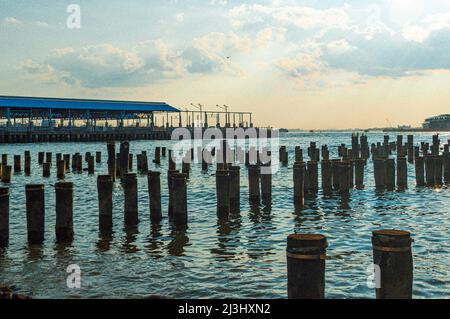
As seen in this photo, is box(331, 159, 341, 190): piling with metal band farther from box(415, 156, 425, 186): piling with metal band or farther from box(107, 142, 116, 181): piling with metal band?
box(107, 142, 116, 181): piling with metal band

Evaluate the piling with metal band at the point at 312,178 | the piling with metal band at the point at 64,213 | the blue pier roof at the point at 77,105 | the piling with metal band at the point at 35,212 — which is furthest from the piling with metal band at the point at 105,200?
the blue pier roof at the point at 77,105

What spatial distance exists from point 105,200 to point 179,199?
7.70ft

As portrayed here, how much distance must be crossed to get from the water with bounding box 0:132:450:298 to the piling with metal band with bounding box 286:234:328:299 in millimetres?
2725

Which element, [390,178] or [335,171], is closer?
[335,171]

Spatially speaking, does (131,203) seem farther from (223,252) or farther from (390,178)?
(390,178)

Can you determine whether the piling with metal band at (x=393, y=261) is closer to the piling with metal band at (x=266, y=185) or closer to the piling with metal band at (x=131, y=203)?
the piling with metal band at (x=131, y=203)

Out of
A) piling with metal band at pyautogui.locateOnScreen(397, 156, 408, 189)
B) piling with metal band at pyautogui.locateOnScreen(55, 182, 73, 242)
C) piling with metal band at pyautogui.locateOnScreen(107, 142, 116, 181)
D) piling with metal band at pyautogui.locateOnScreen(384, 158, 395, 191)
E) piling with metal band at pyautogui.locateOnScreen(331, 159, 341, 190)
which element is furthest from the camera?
piling with metal band at pyautogui.locateOnScreen(107, 142, 116, 181)

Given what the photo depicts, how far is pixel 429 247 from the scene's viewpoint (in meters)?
13.5

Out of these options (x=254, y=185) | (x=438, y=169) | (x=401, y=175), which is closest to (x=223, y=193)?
(x=254, y=185)

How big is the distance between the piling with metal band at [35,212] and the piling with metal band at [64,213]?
0.45m

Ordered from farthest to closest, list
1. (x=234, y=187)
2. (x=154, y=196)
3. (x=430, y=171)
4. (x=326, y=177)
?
(x=430, y=171)
(x=326, y=177)
(x=234, y=187)
(x=154, y=196)

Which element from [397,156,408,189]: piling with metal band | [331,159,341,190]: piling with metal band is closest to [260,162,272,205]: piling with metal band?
[331,159,341,190]: piling with metal band

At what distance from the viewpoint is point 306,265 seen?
22.7 ft

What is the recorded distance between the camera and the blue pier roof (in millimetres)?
95037
